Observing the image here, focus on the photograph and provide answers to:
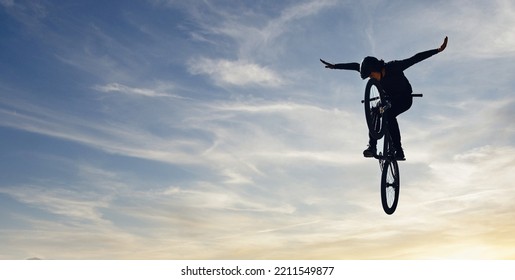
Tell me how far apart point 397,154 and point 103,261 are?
10.5 m

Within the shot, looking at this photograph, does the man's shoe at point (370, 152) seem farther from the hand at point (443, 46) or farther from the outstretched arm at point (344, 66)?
the hand at point (443, 46)

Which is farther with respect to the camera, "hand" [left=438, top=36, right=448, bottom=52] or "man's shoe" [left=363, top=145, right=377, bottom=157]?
"man's shoe" [left=363, top=145, right=377, bottom=157]

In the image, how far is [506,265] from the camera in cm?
1476

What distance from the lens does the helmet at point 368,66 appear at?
1620 centimetres

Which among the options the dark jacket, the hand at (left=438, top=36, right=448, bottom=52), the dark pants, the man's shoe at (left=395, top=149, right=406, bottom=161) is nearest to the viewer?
the hand at (left=438, top=36, right=448, bottom=52)

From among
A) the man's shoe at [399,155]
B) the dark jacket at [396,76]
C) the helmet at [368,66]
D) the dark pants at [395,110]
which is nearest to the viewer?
the helmet at [368,66]

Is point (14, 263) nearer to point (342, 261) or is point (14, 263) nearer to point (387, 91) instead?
point (342, 261)

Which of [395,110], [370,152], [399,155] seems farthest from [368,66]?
[399,155]

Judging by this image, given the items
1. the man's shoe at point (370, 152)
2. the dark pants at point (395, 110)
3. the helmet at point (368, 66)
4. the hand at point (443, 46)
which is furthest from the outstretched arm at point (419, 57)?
the man's shoe at point (370, 152)

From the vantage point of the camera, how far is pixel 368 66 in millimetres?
16219

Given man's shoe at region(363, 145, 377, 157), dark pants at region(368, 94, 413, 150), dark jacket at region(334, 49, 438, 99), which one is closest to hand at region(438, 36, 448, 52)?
dark jacket at region(334, 49, 438, 99)

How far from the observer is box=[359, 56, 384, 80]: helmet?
1620 cm

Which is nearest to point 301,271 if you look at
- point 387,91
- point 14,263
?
point 387,91

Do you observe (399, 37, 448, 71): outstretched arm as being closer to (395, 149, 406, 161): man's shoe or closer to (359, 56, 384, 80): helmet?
(359, 56, 384, 80): helmet
